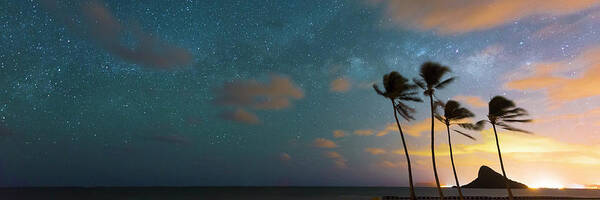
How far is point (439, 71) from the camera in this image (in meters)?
24.8

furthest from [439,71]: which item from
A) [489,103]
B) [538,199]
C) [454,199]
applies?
[538,199]

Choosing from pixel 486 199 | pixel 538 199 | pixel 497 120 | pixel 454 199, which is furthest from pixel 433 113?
pixel 538 199

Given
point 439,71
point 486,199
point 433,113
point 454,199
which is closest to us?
point 439,71

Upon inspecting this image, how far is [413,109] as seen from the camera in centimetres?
2605

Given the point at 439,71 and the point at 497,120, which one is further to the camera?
the point at 497,120

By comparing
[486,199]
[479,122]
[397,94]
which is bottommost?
[486,199]

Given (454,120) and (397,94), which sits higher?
(397,94)

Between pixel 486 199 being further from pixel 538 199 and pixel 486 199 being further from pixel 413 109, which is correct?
pixel 413 109

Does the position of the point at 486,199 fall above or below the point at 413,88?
below

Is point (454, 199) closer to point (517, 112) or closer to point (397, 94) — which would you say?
point (517, 112)

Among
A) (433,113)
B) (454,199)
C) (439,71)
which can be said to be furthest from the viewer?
Answer: (454,199)

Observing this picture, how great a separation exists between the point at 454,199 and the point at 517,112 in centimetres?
2087

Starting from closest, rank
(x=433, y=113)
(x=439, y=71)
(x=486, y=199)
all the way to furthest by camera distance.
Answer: (x=439, y=71) → (x=433, y=113) → (x=486, y=199)

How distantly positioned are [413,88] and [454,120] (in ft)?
14.5
